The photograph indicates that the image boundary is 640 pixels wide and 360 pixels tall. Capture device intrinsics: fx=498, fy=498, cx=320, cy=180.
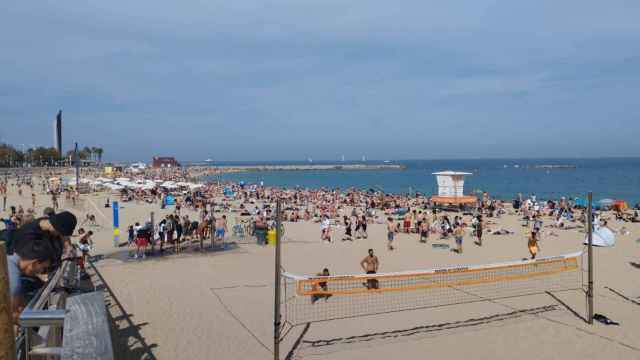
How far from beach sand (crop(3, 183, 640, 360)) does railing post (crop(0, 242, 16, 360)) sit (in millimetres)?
6042

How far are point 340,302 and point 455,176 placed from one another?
21.7 metres

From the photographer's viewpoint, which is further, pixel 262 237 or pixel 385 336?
pixel 262 237

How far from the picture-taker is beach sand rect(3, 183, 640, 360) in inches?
310

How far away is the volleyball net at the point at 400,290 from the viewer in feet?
31.4

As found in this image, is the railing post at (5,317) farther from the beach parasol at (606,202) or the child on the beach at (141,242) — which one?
the beach parasol at (606,202)

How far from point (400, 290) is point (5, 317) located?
922cm

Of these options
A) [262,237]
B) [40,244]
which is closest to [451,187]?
[262,237]

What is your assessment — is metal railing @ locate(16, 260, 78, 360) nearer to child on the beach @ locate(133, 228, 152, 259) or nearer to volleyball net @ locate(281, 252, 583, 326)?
volleyball net @ locate(281, 252, 583, 326)

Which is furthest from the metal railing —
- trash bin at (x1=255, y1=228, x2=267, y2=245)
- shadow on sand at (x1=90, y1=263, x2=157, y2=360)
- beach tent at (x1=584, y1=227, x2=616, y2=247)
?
beach tent at (x1=584, y1=227, x2=616, y2=247)

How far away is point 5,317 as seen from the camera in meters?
1.59

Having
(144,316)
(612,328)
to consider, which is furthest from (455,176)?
(144,316)

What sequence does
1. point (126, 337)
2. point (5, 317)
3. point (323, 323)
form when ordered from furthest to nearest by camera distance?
1. point (323, 323)
2. point (126, 337)
3. point (5, 317)

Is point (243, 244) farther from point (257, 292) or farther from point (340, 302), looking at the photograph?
point (340, 302)

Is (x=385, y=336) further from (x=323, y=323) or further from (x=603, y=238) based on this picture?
(x=603, y=238)
